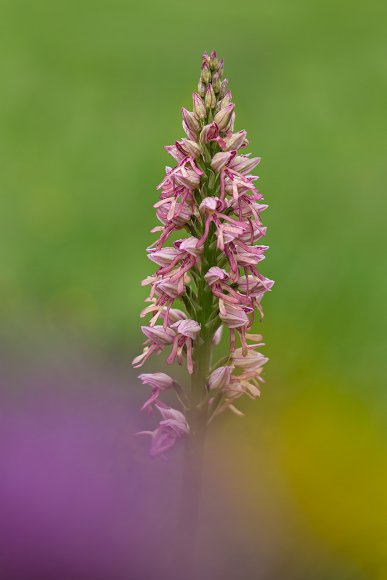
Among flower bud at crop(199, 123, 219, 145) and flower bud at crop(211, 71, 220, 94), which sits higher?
flower bud at crop(211, 71, 220, 94)

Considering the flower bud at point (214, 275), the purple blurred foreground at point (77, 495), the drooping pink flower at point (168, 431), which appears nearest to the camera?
the purple blurred foreground at point (77, 495)

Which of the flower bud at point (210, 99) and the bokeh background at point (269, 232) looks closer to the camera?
the flower bud at point (210, 99)

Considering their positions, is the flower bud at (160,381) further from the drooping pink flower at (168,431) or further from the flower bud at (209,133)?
the flower bud at (209,133)

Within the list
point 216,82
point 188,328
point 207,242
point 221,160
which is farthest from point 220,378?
point 216,82

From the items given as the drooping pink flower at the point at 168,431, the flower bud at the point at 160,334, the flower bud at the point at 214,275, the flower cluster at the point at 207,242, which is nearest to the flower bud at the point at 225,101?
the flower cluster at the point at 207,242

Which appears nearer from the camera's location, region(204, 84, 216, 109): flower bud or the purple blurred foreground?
the purple blurred foreground

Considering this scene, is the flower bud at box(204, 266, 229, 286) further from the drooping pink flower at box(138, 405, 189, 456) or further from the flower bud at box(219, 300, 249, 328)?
the drooping pink flower at box(138, 405, 189, 456)

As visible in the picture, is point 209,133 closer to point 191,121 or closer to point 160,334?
point 191,121

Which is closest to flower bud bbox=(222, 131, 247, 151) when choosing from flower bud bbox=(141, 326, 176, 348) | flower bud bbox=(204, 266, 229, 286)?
flower bud bbox=(204, 266, 229, 286)
